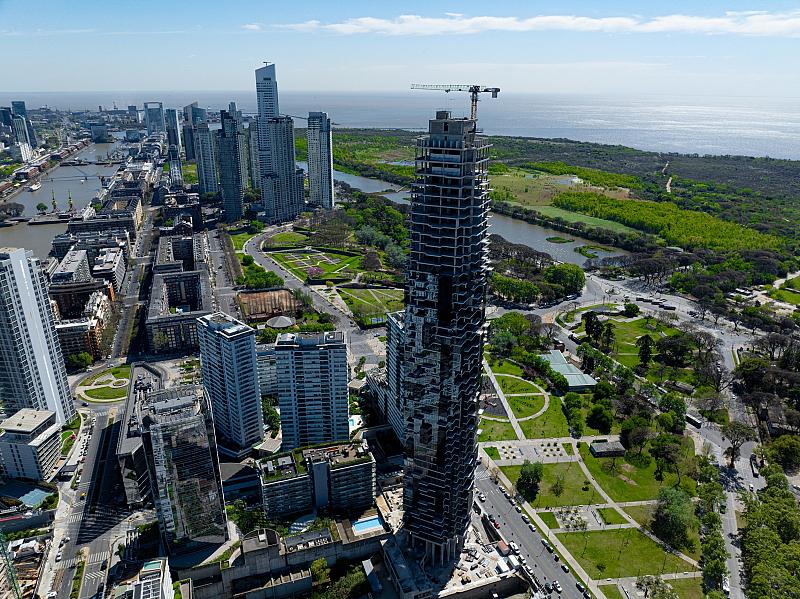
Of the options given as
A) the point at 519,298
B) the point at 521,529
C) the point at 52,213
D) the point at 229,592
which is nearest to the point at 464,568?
the point at 521,529

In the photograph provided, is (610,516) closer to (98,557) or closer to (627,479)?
(627,479)

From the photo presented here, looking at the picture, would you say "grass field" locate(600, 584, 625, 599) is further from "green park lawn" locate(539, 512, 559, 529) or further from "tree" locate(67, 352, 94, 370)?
"tree" locate(67, 352, 94, 370)

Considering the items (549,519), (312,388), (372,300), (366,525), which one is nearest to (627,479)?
(549,519)

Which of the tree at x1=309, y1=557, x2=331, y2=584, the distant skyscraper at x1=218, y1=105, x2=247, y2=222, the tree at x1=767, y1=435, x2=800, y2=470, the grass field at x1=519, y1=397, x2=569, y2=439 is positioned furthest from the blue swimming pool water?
the distant skyscraper at x1=218, y1=105, x2=247, y2=222

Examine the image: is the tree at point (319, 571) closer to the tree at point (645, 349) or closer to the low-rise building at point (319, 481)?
the low-rise building at point (319, 481)

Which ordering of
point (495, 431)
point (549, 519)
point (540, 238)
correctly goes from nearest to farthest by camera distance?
point (549, 519) → point (495, 431) → point (540, 238)

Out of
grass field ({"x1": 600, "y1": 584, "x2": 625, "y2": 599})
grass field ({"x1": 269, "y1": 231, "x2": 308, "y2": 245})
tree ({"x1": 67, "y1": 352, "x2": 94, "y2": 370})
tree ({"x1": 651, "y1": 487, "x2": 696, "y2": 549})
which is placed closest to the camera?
grass field ({"x1": 600, "y1": 584, "x2": 625, "y2": 599})

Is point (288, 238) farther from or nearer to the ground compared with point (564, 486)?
farther from the ground
